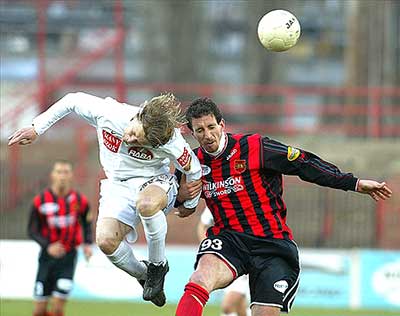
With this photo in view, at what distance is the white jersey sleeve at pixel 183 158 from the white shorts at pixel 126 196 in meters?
0.22

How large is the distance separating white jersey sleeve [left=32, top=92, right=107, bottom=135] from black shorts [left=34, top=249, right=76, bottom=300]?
4592 mm

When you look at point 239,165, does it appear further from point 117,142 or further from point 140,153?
point 117,142

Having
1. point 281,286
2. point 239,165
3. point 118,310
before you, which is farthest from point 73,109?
point 118,310

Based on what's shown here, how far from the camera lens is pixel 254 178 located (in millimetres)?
8320

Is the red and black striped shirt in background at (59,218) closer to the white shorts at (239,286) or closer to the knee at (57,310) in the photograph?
the knee at (57,310)

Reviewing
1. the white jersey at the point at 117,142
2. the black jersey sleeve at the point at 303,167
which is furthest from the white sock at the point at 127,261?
the black jersey sleeve at the point at 303,167

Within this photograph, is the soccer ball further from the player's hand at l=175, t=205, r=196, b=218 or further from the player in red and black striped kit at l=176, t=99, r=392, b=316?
the player's hand at l=175, t=205, r=196, b=218

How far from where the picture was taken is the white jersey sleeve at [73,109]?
8.37 m

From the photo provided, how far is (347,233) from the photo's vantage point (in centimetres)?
1947

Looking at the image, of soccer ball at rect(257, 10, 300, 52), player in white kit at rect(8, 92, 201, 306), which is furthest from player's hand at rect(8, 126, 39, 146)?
soccer ball at rect(257, 10, 300, 52)

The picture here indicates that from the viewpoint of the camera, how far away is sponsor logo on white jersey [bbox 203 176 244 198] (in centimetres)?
829

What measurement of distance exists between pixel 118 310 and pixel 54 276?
6.94ft

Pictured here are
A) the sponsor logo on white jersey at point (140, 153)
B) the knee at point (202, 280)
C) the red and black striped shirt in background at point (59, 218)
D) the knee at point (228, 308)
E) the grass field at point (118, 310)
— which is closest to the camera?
the knee at point (202, 280)

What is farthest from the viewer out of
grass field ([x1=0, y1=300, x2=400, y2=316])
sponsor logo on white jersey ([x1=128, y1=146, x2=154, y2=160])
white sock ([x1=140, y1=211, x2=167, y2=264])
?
grass field ([x1=0, y1=300, x2=400, y2=316])
